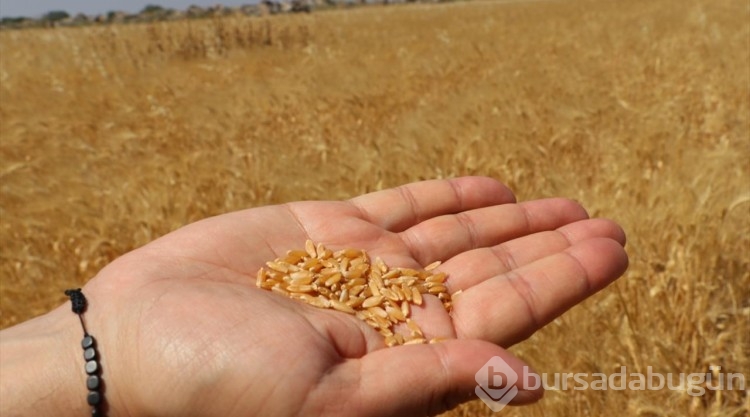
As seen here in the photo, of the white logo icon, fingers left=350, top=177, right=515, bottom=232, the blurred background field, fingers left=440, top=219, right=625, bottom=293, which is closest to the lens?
the white logo icon

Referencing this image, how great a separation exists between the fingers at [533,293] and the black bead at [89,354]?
1.10m

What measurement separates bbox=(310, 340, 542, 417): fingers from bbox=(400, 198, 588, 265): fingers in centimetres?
86

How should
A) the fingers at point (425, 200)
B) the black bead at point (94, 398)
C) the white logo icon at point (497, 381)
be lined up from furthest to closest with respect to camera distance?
the fingers at point (425, 200), the black bead at point (94, 398), the white logo icon at point (497, 381)

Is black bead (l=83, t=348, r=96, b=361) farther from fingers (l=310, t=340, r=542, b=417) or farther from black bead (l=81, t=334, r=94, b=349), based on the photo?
fingers (l=310, t=340, r=542, b=417)

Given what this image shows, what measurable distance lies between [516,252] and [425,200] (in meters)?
0.49

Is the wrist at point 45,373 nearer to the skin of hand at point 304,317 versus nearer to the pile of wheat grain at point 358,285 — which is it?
the skin of hand at point 304,317

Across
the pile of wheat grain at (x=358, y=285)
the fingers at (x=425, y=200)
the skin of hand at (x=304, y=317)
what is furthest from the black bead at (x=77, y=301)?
the fingers at (x=425, y=200)

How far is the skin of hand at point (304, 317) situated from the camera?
1566 millimetres

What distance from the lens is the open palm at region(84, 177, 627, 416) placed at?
156 centimetres

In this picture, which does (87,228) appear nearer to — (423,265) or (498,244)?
(423,265)

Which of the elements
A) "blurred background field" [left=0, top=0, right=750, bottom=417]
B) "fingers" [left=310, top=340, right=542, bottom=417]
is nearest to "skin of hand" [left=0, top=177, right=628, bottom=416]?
"fingers" [left=310, top=340, right=542, bottom=417]

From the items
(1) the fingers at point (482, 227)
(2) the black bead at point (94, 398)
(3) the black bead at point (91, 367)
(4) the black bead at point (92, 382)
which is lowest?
(2) the black bead at point (94, 398)

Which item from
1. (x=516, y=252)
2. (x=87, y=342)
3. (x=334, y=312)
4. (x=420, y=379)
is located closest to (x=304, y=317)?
(x=334, y=312)

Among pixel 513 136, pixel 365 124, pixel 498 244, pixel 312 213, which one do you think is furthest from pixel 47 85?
pixel 498 244
